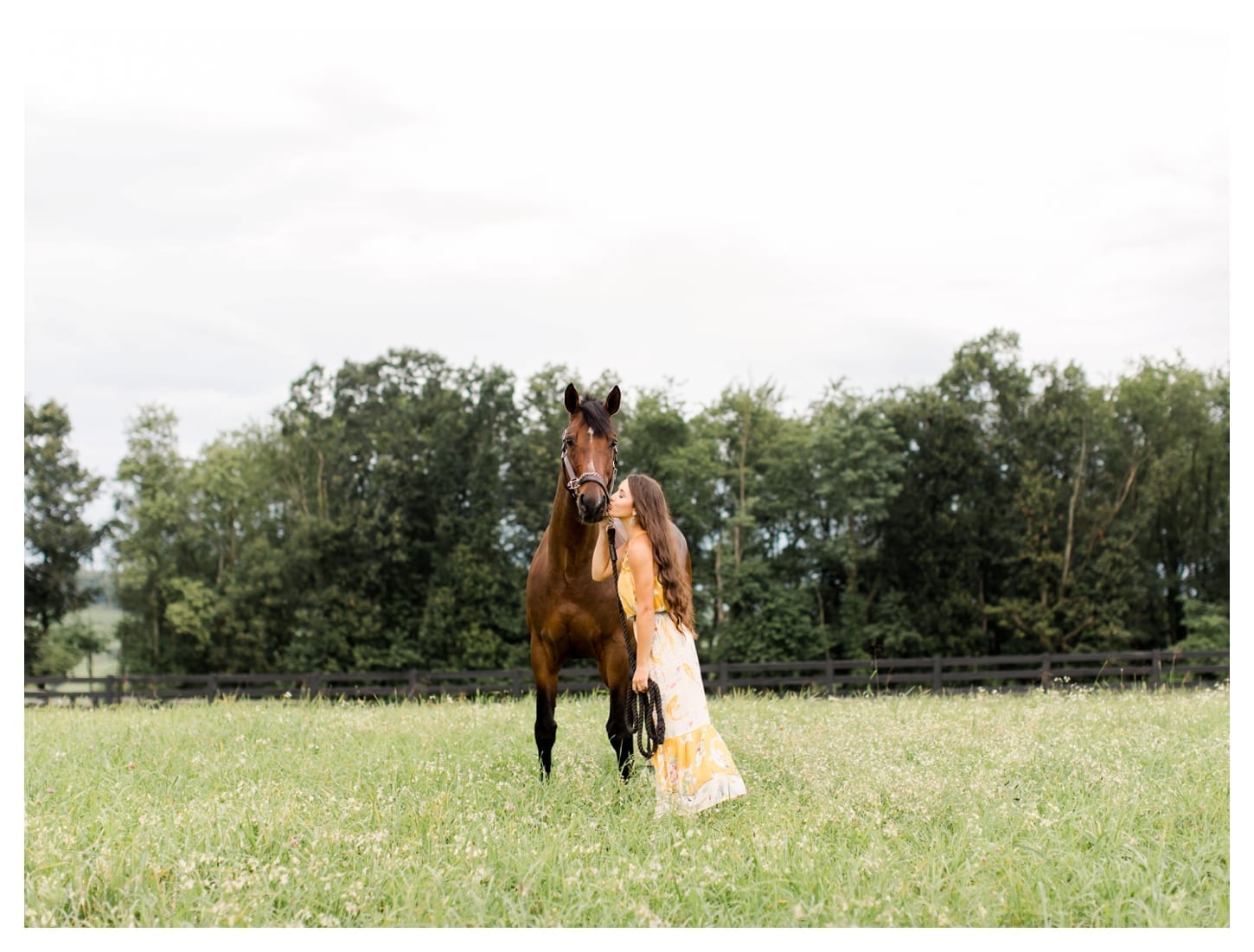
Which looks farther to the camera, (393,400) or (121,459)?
(121,459)

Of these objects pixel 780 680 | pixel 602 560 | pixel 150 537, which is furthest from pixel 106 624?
pixel 602 560

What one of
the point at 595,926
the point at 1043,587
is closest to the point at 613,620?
the point at 595,926

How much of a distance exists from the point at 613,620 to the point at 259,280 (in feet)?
58.6

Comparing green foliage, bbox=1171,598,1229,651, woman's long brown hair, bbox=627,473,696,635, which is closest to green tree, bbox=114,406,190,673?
woman's long brown hair, bbox=627,473,696,635

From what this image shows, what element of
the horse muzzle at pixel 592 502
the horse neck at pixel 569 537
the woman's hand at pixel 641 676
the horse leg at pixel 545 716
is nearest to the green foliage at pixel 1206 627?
the horse leg at pixel 545 716

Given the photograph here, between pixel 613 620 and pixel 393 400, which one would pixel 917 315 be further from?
pixel 613 620

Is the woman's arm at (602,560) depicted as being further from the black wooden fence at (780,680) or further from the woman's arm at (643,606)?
the black wooden fence at (780,680)

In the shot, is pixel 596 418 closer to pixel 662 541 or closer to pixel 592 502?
pixel 592 502

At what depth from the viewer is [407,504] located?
33.4 m

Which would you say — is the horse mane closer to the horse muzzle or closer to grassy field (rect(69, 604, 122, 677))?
the horse muzzle

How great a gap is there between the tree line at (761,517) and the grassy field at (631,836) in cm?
2334

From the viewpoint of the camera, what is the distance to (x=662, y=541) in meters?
5.79

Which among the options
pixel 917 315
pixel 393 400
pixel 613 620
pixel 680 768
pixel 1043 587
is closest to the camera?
pixel 680 768

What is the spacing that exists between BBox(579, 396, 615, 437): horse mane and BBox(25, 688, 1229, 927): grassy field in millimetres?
2338
